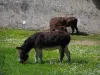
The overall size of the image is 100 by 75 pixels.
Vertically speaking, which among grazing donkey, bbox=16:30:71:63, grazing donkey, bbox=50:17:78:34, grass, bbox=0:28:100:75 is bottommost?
grazing donkey, bbox=50:17:78:34

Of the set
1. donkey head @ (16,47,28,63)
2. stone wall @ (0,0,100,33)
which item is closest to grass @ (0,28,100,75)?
donkey head @ (16,47,28,63)

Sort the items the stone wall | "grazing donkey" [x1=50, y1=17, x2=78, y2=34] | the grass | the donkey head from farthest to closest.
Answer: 1. the stone wall
2. "grazing donkey" [x1=50, y1=17, x2=78, y2=34]
3. the donkey head
4. the grass

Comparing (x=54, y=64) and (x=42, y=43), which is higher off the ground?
(x=42, y=43)

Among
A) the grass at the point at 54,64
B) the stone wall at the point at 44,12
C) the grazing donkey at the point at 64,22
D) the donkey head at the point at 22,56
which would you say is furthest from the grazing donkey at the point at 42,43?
the stone wall at the point at 44,12

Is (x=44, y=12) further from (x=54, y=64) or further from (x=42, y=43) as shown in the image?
(x=54, y=64)

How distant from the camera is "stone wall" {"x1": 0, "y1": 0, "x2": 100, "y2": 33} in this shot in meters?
29.9

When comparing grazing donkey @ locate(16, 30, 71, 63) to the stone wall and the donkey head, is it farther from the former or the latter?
the stone wall

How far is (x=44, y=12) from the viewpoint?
1195 inches

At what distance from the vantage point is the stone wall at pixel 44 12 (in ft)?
98.2

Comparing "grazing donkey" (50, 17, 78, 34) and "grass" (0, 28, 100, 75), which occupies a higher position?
"grass" (0, 28, 100, 75)

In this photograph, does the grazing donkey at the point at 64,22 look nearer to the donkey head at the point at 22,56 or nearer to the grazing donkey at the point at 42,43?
the grazing donkey at the point at 42,43

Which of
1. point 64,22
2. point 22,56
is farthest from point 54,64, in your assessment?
point 64,22

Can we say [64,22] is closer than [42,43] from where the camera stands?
No

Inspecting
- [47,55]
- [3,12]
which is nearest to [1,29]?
[3,12]
